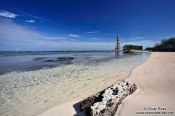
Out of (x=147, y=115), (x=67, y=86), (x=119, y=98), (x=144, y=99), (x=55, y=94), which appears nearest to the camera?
(x=147, y=115)

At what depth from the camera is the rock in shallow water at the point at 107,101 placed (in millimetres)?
3368

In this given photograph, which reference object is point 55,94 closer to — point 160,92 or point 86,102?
point 86,102

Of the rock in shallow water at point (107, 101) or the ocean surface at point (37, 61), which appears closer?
the rock in shallow water at point (107, 101)

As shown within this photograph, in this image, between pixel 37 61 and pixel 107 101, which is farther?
pixel 37 61

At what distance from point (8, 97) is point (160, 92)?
5.74 metres

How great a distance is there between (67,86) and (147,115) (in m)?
4.13

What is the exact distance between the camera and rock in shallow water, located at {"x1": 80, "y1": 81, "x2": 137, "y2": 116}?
3368 mm

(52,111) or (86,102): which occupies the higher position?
(86,102)

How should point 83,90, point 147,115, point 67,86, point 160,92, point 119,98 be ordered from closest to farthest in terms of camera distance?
point 147,115 < point 119,98 < point 160,92 < point 83,90 < point 67,86

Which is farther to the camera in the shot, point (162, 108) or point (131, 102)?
point (131, 102)

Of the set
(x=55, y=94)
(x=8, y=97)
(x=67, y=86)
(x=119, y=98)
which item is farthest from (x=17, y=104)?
(x=119, y=98)

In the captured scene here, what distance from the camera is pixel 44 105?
15.3ft

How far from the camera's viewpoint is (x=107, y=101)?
11.9 feet

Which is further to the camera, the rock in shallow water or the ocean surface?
the ocean surface
